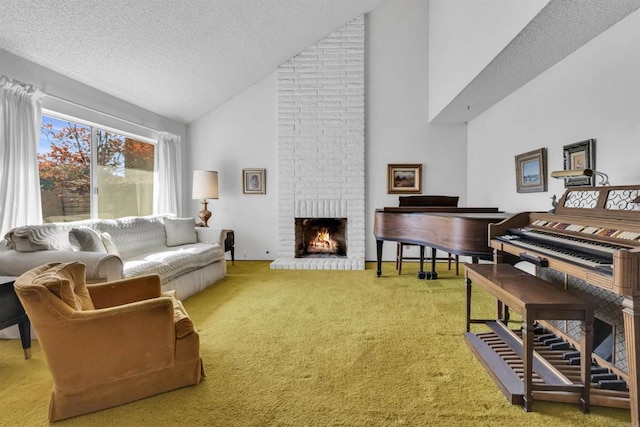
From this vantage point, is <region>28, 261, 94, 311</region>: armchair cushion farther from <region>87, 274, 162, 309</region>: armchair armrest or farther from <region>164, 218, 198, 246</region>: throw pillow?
<region>164, 218, 198, 246</region>: throw pillow

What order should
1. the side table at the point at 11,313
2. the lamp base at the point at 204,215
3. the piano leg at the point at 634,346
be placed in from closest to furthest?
the piano leg at the point at 634,346 → the side table at the point at 11,313 → the lamp base at the point at 204,215

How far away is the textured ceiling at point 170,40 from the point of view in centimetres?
268

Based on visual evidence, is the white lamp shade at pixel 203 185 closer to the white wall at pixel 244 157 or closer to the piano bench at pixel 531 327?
the white wall at pixel 244 157

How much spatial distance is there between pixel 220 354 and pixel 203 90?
388 centimetres

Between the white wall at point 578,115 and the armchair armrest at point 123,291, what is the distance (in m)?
3.21

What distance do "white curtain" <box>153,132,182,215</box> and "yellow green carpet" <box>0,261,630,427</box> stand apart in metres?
2.23

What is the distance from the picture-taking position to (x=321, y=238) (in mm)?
5516

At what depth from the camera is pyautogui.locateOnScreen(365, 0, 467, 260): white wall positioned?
5.12 m

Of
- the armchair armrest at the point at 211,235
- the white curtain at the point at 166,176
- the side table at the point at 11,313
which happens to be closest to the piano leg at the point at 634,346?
the side table at the point at 11,313

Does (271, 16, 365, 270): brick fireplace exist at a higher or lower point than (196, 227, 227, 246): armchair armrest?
higher

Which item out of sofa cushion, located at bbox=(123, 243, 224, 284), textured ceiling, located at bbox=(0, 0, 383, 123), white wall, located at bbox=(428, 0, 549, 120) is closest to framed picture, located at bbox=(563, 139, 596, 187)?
white wall, located at bbox=(428, 0, 549, 120)

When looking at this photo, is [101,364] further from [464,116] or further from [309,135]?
[464,116]

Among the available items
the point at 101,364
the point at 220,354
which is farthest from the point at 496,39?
the point at 101,364

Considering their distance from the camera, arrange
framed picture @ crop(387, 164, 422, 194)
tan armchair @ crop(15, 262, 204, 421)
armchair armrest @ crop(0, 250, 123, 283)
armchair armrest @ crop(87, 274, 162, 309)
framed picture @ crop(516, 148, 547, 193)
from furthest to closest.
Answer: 1. framed picture @ crop(387, 164, 422, 194)
2. framed picture @ crop(516, 148, 547, 193)
3. armchair armrest @ crop(0, 250, 123, 283)
4. armchair armrest @ crop(87, 274, 162, 309)
5. tan armchair @ crop(15, 262, 204, 421)
